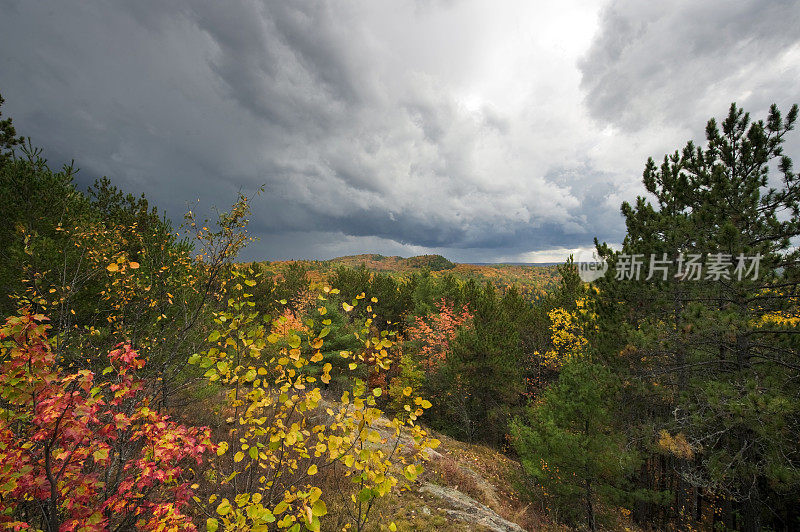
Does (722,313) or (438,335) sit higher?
(722,313)

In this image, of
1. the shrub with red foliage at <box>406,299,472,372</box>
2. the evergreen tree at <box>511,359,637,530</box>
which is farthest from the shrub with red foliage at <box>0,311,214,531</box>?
the shrub with red foliage at <box>406,299,472,372</box>

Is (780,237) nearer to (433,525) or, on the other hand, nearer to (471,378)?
(433,525)

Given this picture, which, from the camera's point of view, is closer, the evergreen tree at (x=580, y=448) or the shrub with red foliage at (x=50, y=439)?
the shrub with red foliage at (x=50, y=439)

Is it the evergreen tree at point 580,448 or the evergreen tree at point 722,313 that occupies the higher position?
the evergreen tree at point 722,313

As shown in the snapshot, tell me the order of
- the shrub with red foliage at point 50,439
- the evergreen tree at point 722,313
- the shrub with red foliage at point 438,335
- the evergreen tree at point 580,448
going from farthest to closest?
the shrub with red foliage at point 438,335 → the evergreen tree at point 580,448 → the evergreen tree at point 722,313 → the shrub with red foliage at point 50,439

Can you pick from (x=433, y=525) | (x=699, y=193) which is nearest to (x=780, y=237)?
(x=699, y=193)

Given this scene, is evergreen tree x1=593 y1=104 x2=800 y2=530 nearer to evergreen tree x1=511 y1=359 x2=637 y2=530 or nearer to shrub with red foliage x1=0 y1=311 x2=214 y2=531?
evergreen tree x1=511 y1=359 x2=637 y2=530

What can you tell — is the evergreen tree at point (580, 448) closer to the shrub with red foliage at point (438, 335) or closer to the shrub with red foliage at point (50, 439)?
the shrub with red foliage at point (50, 439)

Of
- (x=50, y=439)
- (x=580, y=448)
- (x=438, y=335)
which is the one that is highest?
(x=50, y=439)

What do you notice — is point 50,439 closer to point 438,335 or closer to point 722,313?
point 722,313

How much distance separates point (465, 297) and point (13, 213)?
24337mm

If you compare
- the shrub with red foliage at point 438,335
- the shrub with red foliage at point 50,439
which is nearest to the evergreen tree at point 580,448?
the shrub with red foliage at point 50,439

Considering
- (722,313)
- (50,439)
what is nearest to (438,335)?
(722,313)

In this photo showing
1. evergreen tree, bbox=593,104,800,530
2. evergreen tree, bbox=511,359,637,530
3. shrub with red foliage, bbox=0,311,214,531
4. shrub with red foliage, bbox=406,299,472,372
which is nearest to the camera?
shrub with red foliage, bbox=0,311,214,531
